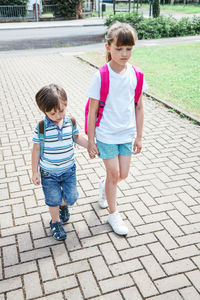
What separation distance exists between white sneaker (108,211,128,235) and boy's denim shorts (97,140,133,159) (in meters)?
0.71

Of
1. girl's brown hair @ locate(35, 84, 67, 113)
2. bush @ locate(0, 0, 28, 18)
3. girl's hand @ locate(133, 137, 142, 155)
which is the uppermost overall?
bush @ locate(0, 0, 28, 18)

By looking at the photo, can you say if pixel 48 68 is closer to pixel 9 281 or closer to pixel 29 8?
pixel 9 281

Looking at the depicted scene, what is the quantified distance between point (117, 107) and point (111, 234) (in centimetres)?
133

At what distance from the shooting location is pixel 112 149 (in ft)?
9.62

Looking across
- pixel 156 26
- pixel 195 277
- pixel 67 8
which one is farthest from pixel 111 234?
pixel 67 8

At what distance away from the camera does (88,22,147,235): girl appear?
2635 mm

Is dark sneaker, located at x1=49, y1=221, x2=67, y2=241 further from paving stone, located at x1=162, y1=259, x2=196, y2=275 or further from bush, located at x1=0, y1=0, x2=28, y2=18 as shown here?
bush, located at x1=0, y1=0, x2=28, y2=18

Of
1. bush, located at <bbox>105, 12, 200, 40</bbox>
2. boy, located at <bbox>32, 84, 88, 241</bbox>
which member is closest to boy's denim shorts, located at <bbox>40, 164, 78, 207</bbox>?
boy, located at <bbox>32, 84, 88, 241</bbox>

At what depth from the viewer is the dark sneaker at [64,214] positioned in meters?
3.36

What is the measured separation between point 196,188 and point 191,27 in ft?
55.0

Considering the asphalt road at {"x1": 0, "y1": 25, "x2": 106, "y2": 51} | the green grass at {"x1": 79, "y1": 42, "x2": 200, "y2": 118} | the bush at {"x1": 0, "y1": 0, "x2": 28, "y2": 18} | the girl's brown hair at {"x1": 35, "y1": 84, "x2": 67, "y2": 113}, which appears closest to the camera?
the girl's brown hair at {"x1": 35, "y1": 84, "x2": 67, "y2": 113}

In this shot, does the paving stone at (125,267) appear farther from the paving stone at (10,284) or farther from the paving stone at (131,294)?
the paving stone at (10,284)

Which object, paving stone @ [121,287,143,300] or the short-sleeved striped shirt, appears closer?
paving stone @ [121,287,143,300]

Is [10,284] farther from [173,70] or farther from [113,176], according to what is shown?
[173,70]
